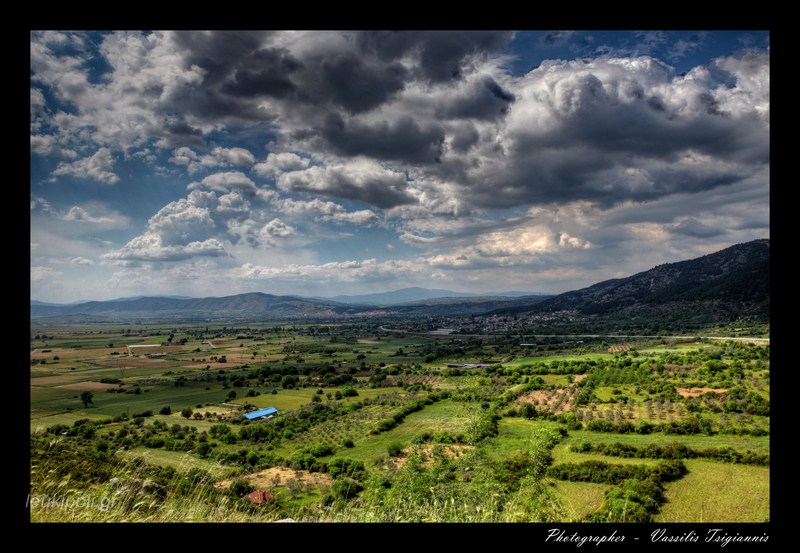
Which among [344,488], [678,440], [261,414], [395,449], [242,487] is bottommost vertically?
[261,414]

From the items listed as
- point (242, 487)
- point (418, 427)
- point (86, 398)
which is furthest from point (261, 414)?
point (86, 398)

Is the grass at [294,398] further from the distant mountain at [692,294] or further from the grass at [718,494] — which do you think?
the distant mountain at [692,294]

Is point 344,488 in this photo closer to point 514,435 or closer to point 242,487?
point 242,487

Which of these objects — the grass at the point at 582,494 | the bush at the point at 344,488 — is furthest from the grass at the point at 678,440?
the bush at the point at 344,488

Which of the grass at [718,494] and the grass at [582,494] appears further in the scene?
the grass at [582,494]
